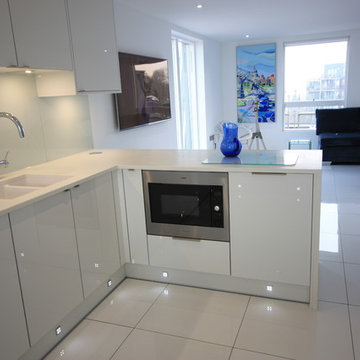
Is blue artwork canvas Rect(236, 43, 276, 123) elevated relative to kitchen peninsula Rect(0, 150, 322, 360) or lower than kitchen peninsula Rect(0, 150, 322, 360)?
elevated

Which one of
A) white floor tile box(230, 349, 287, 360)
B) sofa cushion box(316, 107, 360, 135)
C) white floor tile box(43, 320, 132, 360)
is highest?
sofa cushion box(316, 107, 360, 135)

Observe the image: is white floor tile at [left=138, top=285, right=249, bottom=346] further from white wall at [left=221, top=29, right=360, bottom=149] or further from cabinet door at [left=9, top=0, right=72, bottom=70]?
white wall at [left=221, top=29, right=360, bottom=149]

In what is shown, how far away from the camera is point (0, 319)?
1.74 meters

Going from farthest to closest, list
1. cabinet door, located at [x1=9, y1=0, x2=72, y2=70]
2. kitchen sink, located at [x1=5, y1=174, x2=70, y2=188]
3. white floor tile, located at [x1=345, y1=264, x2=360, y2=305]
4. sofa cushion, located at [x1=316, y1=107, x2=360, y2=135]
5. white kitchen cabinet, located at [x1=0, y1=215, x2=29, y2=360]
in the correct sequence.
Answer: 1. sofa cushion, located at [x1=316, y1=107, x2=360, y2=135]
2. white floor tile, located at [x1=345, y1=264, x2=360, y2=305]
3. kitchen sink, located at [x1=5, y1=174, x2=70, y2=188]
4. cabinet door, located at [x1=9, y1=0, x2=72, y2=70]
5. white kitchen cabinet, located at [x1=0, y1=215, x2=29, y2=360]

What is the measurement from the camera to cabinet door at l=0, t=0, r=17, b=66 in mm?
2031

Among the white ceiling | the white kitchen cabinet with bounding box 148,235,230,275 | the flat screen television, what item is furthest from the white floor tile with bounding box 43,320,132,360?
the white ceiling

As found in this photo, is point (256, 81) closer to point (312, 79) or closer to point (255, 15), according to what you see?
point (312, 79)

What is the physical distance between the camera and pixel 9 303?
1786 mm

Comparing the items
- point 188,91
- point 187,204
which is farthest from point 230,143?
point 188,91

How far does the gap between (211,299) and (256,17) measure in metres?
4.20

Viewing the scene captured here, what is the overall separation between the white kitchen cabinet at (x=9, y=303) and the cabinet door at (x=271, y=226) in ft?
4.36

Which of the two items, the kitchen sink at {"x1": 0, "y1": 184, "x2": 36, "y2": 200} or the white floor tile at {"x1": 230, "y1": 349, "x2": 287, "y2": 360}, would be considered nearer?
the white floor tile at {"x1": 230, "y1": 349, "x2": 287, "y2": 360}

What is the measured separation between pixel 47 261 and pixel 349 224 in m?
3.01

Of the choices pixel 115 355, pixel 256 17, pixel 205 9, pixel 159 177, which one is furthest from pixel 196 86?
pixel 115 355
